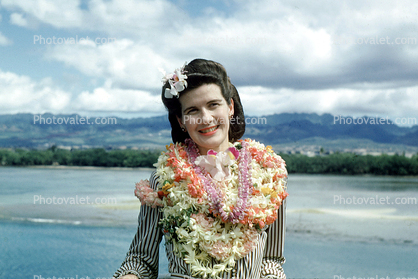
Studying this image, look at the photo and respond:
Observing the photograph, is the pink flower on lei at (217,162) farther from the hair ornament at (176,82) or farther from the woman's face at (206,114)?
the hair ornament at (176,82)

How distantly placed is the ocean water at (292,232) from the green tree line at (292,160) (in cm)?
73

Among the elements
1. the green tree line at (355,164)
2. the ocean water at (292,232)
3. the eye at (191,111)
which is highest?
the green tree line at (355,164)

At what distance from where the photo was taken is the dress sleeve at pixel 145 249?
197cm

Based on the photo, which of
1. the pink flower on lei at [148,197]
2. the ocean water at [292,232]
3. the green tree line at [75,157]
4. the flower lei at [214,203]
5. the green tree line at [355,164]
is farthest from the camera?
the green tree line at [75,157]

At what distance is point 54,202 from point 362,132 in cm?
4709

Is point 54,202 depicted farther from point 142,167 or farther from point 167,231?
point 167,231

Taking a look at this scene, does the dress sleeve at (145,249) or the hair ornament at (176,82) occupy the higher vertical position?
the hair ornament at (176,82)

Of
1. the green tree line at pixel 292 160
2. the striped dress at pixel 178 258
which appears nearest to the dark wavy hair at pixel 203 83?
the striped dress at pixel 178 258

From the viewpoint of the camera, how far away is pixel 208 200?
1966mm

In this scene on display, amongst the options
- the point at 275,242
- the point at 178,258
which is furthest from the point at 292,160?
the point at 178,258

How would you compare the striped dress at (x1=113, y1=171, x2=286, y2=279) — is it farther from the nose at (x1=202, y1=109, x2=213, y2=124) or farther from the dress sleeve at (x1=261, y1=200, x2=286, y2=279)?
the nose at (x1=202, y1=109, x2=213, y2=124)

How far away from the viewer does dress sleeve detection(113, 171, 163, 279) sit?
1.97 meters

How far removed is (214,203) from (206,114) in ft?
1.56

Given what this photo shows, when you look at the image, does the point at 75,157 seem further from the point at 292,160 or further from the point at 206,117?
the point at 206,117
